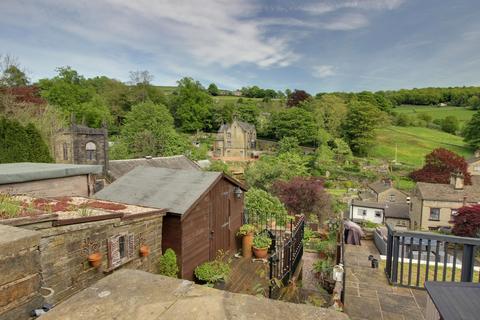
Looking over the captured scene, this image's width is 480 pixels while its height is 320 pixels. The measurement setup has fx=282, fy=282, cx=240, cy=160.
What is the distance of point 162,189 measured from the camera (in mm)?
8242

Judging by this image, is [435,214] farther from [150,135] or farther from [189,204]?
[150,135]

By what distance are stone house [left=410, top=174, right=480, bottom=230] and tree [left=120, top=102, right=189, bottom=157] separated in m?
29.0

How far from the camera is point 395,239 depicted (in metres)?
5.02

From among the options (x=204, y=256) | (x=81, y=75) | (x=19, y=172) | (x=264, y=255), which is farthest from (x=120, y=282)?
(x=81, y=75)

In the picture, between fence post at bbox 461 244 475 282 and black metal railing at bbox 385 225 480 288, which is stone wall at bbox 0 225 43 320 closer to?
black metal railing at bbox 385 225 480 288

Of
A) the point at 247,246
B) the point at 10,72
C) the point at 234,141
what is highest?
the point at 10,72

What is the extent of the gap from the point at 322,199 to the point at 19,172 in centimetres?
2013

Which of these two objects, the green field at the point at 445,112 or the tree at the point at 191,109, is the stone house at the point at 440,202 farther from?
the green field at the point at 445,112

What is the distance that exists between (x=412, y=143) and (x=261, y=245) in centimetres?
6498

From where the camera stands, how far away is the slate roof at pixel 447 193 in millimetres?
27828

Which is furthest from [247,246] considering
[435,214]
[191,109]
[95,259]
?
[191,109]

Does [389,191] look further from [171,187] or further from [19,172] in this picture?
[19,172]

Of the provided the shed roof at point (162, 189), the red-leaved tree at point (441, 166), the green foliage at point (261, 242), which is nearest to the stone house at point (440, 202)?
the red-leaved tree at point (441, 166)

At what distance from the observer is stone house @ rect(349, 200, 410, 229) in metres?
31.9
